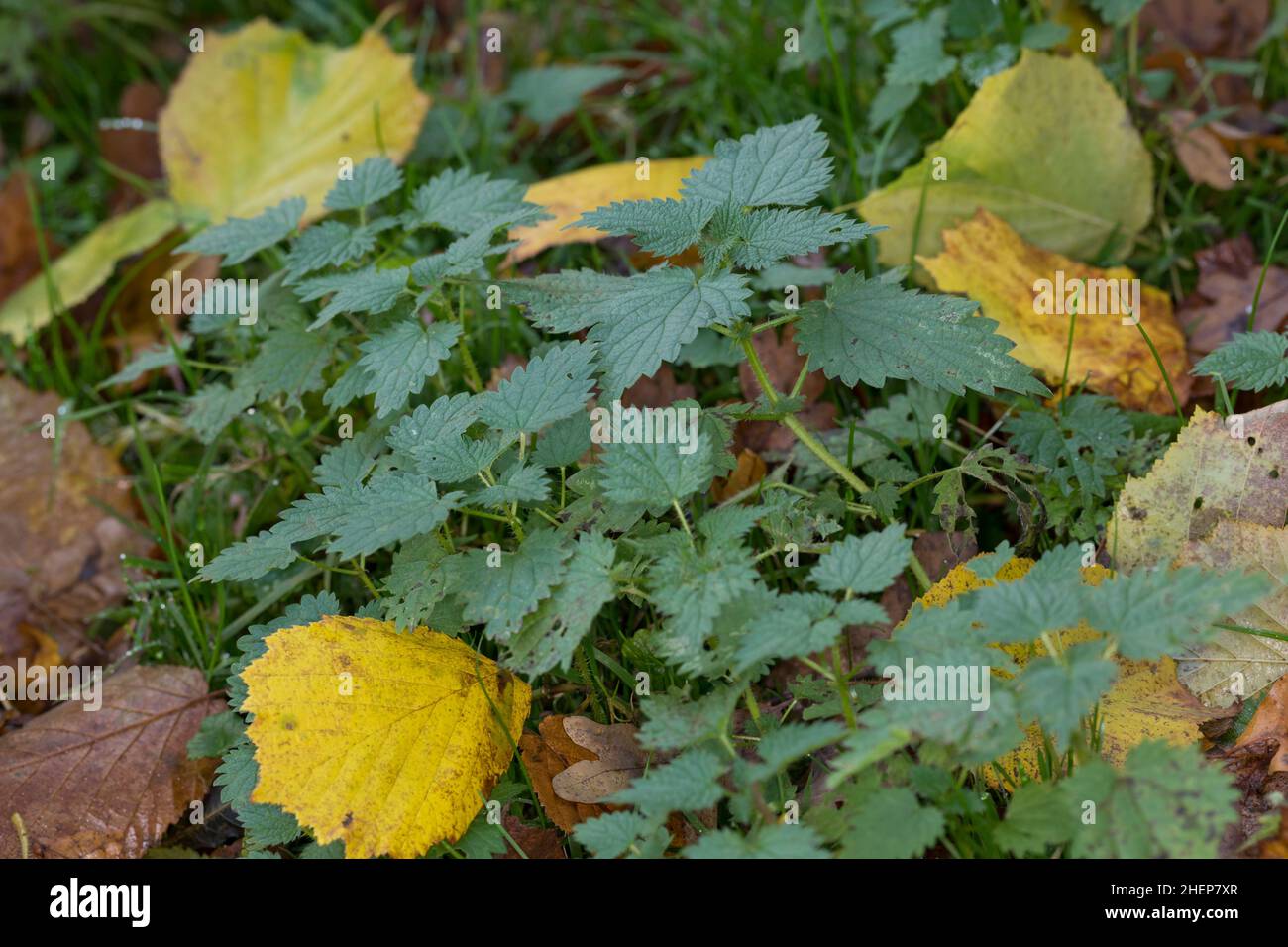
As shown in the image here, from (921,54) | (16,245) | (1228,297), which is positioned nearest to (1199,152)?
(1228,297)

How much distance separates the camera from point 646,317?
65.7 inches

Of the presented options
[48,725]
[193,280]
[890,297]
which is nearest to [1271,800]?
[890,297]

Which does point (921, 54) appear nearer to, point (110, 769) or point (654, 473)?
point (654, 473)

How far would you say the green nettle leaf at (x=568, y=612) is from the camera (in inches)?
59.8

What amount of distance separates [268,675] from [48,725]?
53cm

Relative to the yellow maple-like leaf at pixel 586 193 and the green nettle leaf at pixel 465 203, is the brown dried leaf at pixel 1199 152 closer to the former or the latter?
the yellow maple-like leaf at pixel 586 193

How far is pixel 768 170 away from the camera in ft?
5.85

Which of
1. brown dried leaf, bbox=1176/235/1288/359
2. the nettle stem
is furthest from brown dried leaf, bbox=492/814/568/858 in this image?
brown dried leaf, bbox=1176/235/1288/359

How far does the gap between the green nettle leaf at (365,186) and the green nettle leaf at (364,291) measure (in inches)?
9.3

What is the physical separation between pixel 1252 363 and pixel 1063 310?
46 cm

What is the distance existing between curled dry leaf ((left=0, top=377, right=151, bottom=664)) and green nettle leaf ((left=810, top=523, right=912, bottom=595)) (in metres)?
1.43

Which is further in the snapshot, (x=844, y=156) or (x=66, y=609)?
(x=844, y=156)

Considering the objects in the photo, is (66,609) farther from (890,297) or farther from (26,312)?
(890,297)

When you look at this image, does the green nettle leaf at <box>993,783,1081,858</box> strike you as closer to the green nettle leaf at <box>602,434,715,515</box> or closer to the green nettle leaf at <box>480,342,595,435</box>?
the green nettle leaf at <box>602,434,715,515</box>
